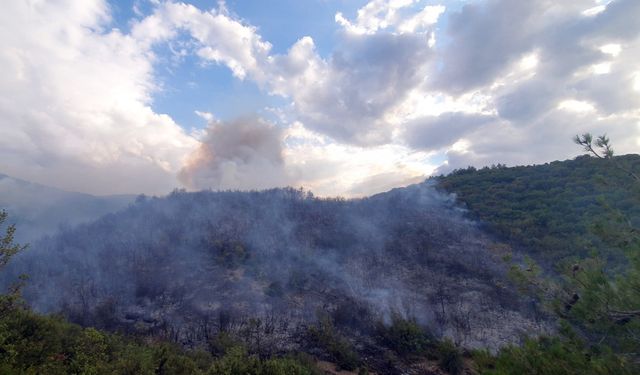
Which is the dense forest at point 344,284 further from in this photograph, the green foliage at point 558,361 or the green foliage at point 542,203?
the green foliage at point 542,203

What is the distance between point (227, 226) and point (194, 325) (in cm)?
1227

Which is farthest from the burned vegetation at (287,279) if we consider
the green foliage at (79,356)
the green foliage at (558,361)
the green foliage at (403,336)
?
the green foliage at (558,361)

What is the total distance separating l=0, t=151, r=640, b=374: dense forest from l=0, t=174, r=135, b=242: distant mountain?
16302mm

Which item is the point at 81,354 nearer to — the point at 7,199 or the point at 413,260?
the point at 413,260

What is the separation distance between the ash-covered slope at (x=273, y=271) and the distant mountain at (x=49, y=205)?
16.1 m

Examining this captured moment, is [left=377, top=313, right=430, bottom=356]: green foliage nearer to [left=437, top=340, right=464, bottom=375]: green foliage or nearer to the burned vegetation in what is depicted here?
the burned vegetation

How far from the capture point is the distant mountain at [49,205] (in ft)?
136

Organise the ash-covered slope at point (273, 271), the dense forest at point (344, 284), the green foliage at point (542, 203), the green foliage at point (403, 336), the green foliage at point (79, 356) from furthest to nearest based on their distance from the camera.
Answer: the green foliage at point (542, 203), the ash-covered slope at point (273, 271), the green foliage at point (403, 336), the green foliage at point (79, 356), the dense forest at point (344, 284)

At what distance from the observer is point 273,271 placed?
70.9 ft

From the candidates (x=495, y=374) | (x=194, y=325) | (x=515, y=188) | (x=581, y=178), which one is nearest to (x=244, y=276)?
(x=194, y=325)

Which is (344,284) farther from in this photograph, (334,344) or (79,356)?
(79,356)

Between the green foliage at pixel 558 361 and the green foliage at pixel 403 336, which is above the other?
the green foliage at pixel 558 361

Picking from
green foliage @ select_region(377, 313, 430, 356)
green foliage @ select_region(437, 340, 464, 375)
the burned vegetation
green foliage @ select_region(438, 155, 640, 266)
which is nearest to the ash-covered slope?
the burned vegetation

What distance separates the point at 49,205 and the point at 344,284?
166ft
